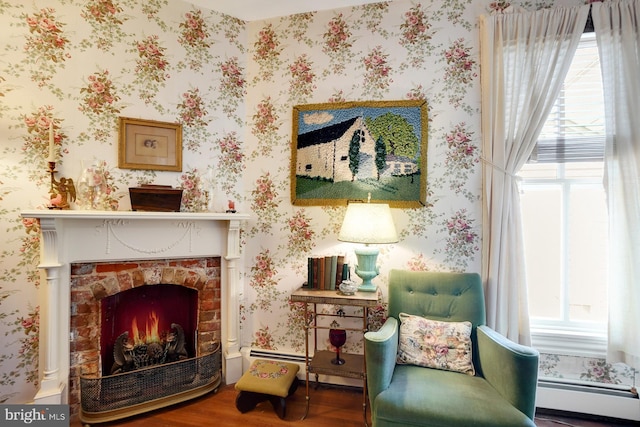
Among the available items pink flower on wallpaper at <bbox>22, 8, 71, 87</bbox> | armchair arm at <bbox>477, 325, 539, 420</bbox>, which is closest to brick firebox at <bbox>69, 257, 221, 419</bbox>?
pink flower on wallpaper at <bbox>22, 8, 71, 87</bbox>

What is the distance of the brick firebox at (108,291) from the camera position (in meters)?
1.96

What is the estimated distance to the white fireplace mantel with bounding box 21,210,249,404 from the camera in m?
1.82

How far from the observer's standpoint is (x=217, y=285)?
2404 millimetres

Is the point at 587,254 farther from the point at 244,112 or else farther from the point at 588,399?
the point at 244,112

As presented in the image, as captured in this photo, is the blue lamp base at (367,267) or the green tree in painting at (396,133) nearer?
the blue lamp base at (367,267)

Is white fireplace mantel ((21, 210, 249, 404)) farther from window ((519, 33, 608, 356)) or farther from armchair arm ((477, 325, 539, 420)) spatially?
window ((519, 33, 608, 356))

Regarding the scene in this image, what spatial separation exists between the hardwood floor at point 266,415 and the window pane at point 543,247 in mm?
631

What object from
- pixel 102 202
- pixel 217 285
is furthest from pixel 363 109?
pixel 102 202

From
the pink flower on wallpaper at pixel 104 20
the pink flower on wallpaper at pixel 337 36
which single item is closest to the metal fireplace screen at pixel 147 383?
the pink flower on wallpaper at pixel 104 20

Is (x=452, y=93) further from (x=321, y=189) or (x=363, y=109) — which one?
(x=321, y=189)

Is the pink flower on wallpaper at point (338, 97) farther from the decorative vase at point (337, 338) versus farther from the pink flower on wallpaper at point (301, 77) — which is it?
the decorative vase at point (337, 338)

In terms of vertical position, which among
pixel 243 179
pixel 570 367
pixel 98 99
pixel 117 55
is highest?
pixel 117 55

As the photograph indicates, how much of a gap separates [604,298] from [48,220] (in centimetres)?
340

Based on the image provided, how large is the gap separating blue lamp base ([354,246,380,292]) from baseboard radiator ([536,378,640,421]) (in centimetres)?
126
